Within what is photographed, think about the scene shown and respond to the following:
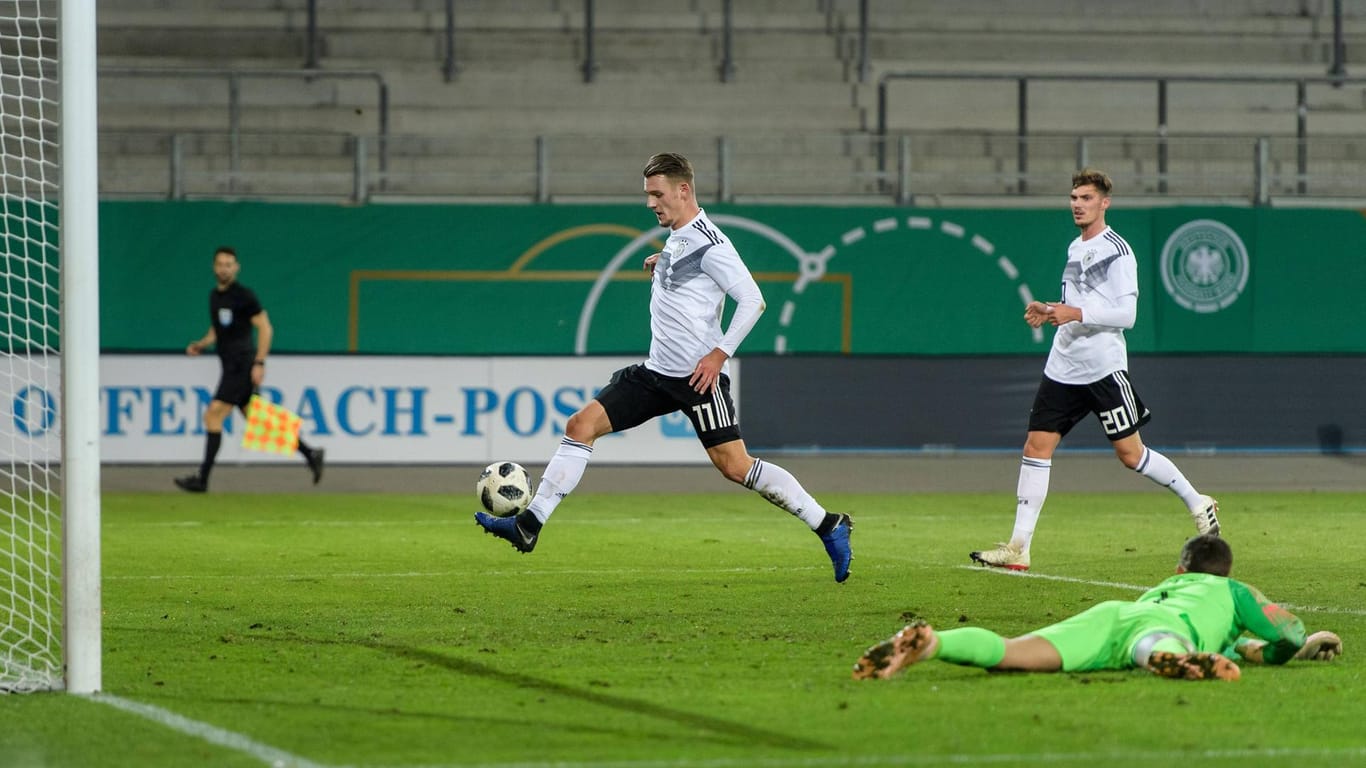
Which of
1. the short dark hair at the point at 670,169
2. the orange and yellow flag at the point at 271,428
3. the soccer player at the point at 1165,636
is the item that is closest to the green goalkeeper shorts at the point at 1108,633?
the soccer player at the point at 1165,636

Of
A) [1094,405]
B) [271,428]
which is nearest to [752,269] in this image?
[271,428]

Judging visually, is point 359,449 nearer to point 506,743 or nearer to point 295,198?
point 295,198

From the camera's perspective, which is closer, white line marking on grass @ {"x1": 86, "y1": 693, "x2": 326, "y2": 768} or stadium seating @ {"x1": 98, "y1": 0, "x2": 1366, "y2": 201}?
white line marking on grass @ {"x1": 86, "y1": 693, "x2": 326, "y2": 768}

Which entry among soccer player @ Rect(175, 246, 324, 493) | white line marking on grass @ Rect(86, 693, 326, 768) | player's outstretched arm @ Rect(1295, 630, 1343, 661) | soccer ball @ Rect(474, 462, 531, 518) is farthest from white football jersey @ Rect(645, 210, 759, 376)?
soccer player @ Rect(175, 246, 324, 493)

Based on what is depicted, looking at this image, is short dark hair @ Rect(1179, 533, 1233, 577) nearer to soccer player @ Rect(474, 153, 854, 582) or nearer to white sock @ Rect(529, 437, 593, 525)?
soccer player @ Rect(474, 153, 854, 582)

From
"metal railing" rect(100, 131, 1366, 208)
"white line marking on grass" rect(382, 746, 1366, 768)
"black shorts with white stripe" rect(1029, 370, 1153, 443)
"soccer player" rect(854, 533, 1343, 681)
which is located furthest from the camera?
"metal railing" rect(100, 131, 1366, 208)

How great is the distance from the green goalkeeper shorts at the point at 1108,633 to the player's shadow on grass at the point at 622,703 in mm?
1380

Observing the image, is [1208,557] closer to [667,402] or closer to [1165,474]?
[667,402]

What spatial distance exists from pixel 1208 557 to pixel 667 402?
3.25 meters

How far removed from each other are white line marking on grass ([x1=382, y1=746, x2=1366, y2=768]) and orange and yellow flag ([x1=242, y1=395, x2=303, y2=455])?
42.2 ft

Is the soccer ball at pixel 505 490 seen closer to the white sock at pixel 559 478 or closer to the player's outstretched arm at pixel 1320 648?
the white sock at pixel 559 478

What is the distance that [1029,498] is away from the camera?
10523mm

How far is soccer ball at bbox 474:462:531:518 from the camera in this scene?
9.19 meters

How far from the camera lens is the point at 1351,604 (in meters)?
8.93
